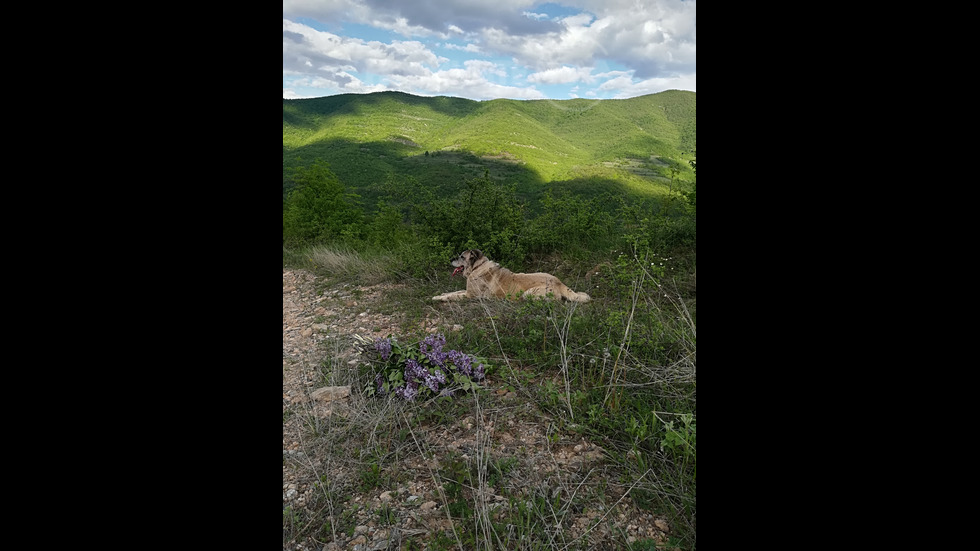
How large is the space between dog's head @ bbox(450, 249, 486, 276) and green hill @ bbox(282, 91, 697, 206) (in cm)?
1161

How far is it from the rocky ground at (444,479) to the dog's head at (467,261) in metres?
2.28

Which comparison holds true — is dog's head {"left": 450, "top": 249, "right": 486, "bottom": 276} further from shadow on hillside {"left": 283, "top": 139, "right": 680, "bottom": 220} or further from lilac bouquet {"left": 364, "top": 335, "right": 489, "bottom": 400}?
shadow on hillside {"left": 283, "top": 139, "right": 680, "bottom": 220}

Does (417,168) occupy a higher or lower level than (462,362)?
higher

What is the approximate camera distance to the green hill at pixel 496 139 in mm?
22922

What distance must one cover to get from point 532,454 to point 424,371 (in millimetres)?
793

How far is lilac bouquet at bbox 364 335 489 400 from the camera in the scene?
2.60 metres

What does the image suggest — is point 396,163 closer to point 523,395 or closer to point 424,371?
point 424,371

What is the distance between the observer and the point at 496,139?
102 feet

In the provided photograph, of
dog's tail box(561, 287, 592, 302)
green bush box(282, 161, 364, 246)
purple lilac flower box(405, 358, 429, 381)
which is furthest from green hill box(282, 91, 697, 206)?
purple lilac flower box(405, 358, 429, 381)

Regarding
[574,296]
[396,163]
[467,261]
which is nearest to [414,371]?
[574,296]
